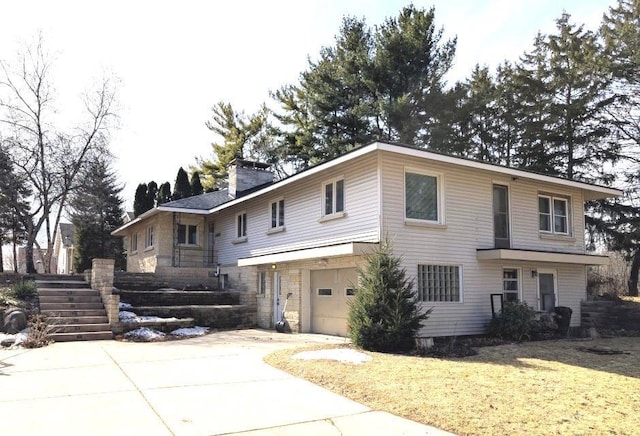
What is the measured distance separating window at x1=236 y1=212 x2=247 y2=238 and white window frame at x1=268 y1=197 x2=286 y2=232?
2.33 metres

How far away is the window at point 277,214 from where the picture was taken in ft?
57.5

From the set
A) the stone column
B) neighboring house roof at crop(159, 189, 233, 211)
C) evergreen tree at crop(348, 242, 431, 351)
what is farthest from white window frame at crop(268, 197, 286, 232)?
evergreen tree at crop(348, 242, 431, 351)

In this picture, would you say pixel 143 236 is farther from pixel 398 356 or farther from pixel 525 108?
pixel 525 108

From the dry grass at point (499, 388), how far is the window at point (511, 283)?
14.0 feet

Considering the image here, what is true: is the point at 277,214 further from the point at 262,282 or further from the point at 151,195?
the point at 151,195

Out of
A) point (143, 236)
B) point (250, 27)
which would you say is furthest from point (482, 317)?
point (143, 236)

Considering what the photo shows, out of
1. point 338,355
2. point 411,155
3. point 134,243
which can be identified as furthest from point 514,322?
point 134,243

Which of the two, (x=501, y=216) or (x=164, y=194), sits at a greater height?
(x=164, y=194)

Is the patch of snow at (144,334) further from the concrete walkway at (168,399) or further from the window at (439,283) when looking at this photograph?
the window at (439,283)

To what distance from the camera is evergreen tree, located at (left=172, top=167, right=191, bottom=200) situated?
35438mm

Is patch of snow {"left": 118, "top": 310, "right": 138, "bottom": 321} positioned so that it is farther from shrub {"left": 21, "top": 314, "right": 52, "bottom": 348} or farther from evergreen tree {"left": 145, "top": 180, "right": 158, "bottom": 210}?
evergreen tree {"left": 145, "top": 180, "right": 158, "bottom": 210}

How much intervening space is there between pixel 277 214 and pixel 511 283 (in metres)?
8.15

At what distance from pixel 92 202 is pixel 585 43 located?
28.9 metres

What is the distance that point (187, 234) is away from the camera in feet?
75.4
